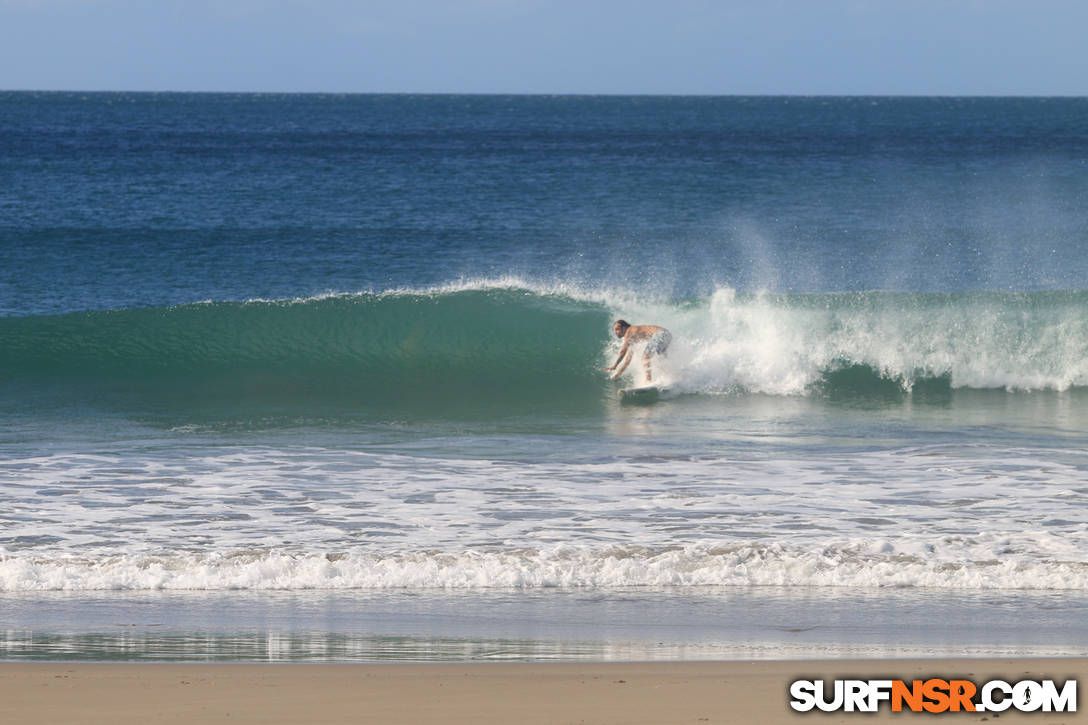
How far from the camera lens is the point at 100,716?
5023 millimetres

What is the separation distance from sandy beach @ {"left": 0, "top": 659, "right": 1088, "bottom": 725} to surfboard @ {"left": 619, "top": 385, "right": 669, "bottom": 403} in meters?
9.07

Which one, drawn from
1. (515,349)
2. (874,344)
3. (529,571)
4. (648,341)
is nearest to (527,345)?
(515,349)

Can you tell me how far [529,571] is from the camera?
24.1 ft

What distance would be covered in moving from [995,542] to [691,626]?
2596mm

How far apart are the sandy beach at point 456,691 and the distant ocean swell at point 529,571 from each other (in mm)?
1531

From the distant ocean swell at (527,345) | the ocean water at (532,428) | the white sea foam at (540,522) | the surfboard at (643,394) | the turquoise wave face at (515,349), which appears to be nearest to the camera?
the ocean water at (532,428)

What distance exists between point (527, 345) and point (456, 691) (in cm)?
1256

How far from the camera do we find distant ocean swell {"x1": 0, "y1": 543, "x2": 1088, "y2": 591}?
7.22 metres

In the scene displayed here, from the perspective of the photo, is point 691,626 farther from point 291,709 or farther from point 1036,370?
point 1036,370

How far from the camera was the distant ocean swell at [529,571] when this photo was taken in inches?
284

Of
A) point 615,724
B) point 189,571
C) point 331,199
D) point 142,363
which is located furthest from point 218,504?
point 331,199

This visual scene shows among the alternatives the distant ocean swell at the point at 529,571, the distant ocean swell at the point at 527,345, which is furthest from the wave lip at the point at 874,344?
the distant ocean swell at the point at 529,571

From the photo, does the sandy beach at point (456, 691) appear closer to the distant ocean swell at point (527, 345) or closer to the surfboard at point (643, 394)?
the surfboard at point (643, 394)

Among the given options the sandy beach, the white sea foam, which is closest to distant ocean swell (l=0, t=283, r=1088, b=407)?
the white sea foam
